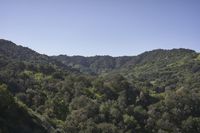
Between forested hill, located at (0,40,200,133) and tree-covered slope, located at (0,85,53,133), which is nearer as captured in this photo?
tree-covered slope, located at (0,85,53,133)

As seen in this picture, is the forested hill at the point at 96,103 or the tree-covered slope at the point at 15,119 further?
the forested hill at the point at 96,103

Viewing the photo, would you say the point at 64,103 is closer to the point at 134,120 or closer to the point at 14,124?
the point at 134,120

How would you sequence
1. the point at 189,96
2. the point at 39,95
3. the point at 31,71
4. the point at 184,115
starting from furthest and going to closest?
the point at 31,71, the point at 189,96, the point at 184,115, the point at 39,95

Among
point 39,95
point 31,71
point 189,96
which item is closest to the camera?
point 39,95

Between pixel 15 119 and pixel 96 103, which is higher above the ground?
pixel 15 119

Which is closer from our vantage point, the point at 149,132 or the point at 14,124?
the point at 14,124

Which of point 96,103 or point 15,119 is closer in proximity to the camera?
point 15,119

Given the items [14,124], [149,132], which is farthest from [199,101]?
[14,124]

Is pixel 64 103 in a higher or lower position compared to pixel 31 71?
lower

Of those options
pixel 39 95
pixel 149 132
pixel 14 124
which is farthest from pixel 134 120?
pixel 14 124
